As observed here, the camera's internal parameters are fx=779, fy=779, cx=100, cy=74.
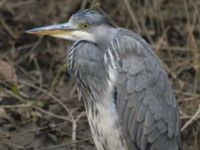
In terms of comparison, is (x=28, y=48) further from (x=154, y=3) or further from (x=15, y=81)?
(x=154, y=3)

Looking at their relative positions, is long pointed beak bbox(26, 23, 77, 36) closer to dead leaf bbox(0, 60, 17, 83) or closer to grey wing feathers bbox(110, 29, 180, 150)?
grey wing feathers bbox(110, 29, 180, 150)

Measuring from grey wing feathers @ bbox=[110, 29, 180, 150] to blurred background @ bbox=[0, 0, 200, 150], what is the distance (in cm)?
84

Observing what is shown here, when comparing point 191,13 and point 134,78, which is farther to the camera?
point 191,13

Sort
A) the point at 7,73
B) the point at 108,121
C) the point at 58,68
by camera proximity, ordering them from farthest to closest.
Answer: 1. the point at 58,68
2. the point at 7,73
3. the point at 108,121

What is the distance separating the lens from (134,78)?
4301 mm

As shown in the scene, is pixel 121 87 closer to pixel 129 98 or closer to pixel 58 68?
pixel 129 98

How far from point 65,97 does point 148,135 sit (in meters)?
1.55

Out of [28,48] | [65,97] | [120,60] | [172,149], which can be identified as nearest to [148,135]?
[172,149]

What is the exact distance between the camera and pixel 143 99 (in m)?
4.32

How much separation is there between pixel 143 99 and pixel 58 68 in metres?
1.94

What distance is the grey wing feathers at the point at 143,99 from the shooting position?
431cm

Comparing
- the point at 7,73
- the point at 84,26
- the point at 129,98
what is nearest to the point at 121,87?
the point at 129,98

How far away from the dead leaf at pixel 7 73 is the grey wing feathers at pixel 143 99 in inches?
62.1

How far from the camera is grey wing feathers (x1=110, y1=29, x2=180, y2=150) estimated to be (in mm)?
4309
